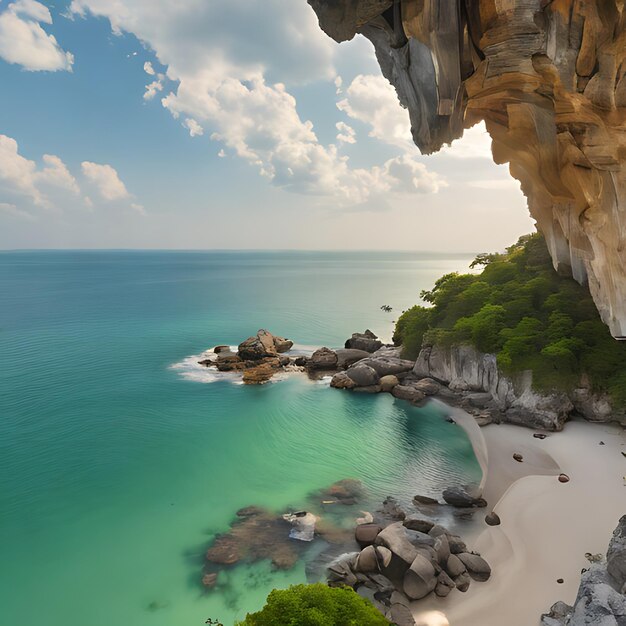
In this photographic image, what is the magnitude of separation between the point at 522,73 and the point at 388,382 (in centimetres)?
2249

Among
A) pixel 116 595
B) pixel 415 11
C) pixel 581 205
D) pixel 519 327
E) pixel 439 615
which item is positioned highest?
pixel 415 11

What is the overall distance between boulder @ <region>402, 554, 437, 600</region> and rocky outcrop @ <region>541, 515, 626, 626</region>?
2821 mm

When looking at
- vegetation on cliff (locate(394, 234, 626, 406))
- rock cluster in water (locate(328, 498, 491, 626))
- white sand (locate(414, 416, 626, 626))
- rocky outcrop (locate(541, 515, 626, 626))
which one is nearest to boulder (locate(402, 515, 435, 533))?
rock cluster in water (locate(328, 498, 491, 626))

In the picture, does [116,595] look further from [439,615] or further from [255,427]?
[255,427]

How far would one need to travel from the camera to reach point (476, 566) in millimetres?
12000

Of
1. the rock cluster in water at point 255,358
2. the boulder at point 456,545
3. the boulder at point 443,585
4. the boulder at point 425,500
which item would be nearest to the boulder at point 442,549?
the boulder at point 443,585

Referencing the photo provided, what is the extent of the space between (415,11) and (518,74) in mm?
3741

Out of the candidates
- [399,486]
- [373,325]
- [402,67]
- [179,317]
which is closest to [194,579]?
[399,486]

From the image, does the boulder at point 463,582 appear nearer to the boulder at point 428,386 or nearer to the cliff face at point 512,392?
the cliff face at point 512,392

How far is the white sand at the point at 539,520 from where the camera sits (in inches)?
423

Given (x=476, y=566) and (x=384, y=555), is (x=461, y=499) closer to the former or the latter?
(x=476, y=566)

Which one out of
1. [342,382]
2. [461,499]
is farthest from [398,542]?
[342,382]

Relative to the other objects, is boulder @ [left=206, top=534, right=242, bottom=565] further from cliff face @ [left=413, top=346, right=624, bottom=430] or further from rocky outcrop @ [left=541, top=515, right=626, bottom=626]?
cliff face @ [left=413, top=346, right=624, bottom=430]

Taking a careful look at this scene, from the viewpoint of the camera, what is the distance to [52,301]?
243 ft
